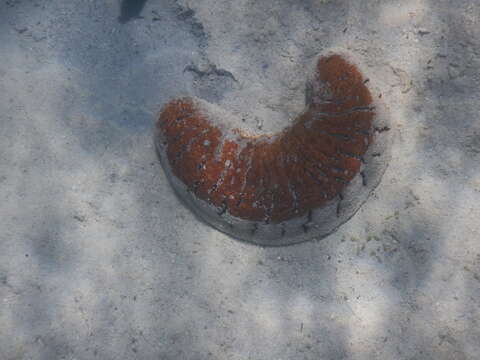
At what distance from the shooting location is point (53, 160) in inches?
124

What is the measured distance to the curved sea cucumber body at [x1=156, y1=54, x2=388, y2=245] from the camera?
2666mm

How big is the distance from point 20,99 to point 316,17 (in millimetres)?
2709

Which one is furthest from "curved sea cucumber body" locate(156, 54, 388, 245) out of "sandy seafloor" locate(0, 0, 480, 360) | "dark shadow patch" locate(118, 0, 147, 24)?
"dark shadow patch" locate(118, 0, 147, 24)

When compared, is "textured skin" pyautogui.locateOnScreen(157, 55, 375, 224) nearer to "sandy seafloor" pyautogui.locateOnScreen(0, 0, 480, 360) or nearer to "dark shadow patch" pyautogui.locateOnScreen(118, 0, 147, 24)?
"sandy seafloor" pyautogui.locateOnScreen(0, 0, 480, 360)

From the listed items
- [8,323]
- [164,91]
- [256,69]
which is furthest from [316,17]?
[8,323]

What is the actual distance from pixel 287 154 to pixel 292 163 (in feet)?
0.28


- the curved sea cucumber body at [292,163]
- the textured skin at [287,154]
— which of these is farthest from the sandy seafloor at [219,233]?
the textured skin at [287,154]

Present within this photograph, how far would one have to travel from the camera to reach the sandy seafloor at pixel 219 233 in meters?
2.71

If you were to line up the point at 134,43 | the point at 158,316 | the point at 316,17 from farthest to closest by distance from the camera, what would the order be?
1. the point at 134,43
2. the point at 316,17
3. the point at 158,316

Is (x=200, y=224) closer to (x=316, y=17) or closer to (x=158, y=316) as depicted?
(x=158, y=316)

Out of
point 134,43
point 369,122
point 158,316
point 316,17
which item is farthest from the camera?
point 134,43

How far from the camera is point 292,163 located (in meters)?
2.70

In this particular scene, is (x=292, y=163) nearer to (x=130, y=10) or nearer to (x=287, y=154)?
(x=287, y=154)

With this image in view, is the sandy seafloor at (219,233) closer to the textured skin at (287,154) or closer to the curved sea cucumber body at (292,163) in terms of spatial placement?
the curved sea cucumber body at (292,163)
